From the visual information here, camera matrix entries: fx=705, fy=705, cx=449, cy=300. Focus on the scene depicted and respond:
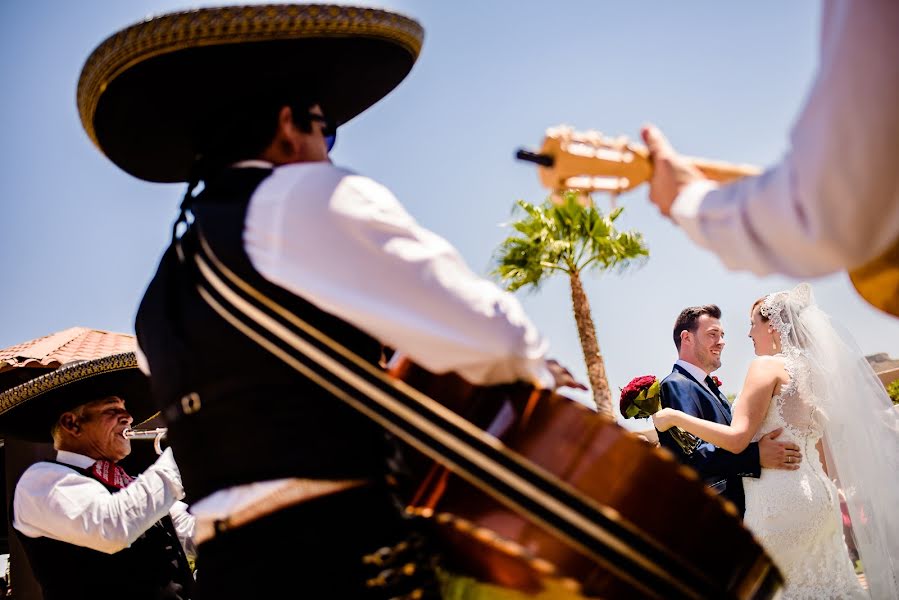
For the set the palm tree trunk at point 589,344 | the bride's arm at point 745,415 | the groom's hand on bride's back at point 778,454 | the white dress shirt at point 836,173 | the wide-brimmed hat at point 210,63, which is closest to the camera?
the white dress shirt at point 836,173

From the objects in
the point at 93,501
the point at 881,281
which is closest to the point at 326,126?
the point at 881,281

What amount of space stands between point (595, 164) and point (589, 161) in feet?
0.06

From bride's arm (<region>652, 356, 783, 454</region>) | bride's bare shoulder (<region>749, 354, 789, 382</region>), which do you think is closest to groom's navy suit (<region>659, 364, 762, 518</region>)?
bride's arm (<region>652, 356, 783, 454</region>)

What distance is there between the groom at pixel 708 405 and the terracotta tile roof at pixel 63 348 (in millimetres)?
3877

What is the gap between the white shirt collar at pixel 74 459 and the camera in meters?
3.56

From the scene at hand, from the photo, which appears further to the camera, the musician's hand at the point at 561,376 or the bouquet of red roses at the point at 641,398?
the bouquet of red roses at the point at 641,398

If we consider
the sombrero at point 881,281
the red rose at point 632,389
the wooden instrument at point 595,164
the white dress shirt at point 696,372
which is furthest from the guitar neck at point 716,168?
the red rose at point 632,389

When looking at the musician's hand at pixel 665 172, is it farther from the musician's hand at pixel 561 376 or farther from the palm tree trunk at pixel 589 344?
the palm tree trunk at pixel 589 344

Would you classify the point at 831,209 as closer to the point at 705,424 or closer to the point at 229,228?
the point at 229,228

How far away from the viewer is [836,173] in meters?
1.12

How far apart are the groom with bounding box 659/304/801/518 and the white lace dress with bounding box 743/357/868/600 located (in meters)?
0.08

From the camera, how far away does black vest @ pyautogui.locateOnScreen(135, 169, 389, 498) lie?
148cm

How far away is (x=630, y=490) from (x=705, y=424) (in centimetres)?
320

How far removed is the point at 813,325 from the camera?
4.83m
